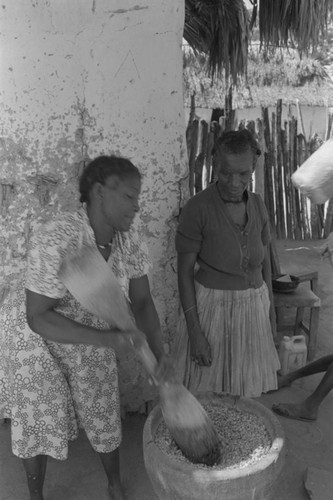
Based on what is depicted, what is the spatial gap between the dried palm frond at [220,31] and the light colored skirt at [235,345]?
3.38 meters

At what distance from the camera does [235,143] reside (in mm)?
2281

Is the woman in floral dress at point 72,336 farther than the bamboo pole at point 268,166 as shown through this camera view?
No

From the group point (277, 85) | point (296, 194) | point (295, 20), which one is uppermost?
point (277, 85)

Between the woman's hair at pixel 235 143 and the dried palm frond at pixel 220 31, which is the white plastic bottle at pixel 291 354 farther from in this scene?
the dried palm frond at pixel 220 31

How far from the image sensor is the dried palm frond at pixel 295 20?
4.57 metres

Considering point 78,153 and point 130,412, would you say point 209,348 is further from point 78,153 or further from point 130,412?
point 78,153

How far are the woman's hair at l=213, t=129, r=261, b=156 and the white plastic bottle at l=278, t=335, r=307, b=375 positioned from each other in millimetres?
1807

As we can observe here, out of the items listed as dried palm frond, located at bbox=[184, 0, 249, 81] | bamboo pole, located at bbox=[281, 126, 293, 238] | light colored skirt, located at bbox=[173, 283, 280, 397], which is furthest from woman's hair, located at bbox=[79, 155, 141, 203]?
bamboo pole, located at bbox=[281, 126, 293, 238]

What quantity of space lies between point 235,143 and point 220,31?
11.6ft

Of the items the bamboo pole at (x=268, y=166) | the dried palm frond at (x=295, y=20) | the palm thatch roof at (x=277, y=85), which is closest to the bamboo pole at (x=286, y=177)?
the bamboo pole at (x=268, y=166)

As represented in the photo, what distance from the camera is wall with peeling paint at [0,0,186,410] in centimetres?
246

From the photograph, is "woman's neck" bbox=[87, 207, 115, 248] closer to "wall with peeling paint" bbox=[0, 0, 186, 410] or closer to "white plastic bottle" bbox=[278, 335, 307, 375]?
"wall with peeling paint" bbox=[0, 0, 186, 410]

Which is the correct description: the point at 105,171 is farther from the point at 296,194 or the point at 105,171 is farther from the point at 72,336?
the point at 296,194

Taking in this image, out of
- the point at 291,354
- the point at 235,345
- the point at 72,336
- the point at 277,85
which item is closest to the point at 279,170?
the point at 291,354
